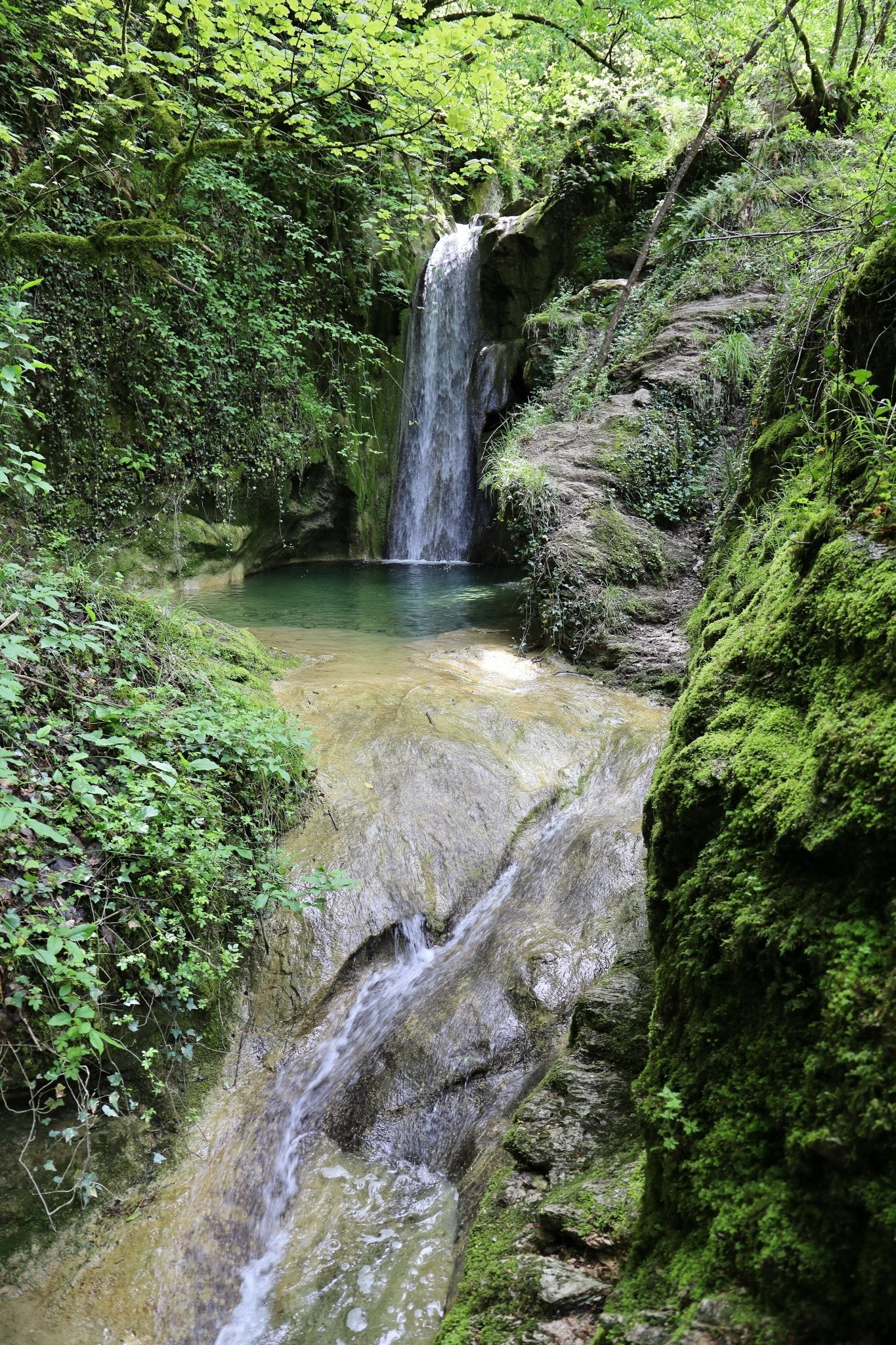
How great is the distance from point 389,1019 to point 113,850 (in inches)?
68.3

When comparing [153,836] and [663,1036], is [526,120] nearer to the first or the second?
[153,836]

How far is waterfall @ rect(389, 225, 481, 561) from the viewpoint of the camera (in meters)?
14.7

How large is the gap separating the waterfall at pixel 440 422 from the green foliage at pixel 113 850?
10.8 m

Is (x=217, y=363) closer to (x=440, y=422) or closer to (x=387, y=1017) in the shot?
(x=440, y=422)

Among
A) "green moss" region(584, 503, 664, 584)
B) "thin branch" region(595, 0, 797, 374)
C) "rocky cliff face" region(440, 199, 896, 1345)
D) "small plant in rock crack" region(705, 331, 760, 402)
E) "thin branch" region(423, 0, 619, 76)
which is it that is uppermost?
"thin branch" region(423, 0, 619, 76)

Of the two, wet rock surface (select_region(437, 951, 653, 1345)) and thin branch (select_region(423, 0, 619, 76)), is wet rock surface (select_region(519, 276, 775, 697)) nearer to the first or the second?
wet rock surface (select_region(437, 951, 653, 1345))

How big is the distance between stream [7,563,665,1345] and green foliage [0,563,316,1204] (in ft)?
1.10

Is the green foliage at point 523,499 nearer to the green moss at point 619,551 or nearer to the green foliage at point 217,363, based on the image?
the green moss at point 619,551

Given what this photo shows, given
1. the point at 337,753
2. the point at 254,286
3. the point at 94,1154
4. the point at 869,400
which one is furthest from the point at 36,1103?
the point at 254,286

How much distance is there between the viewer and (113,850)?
326 cm

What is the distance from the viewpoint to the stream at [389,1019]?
2783 mm

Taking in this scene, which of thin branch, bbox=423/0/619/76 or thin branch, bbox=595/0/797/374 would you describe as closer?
thin branch, bbox=595/0/797/374

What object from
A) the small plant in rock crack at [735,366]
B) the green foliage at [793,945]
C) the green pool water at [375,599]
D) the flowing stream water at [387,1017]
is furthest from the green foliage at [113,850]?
the small plant in rock crack at [735,366]

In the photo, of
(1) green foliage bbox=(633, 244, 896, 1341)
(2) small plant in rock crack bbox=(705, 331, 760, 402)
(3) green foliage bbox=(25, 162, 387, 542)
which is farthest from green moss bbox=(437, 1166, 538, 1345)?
(2) small plant in rock crack bbox=(705, 331, 760, 402)
